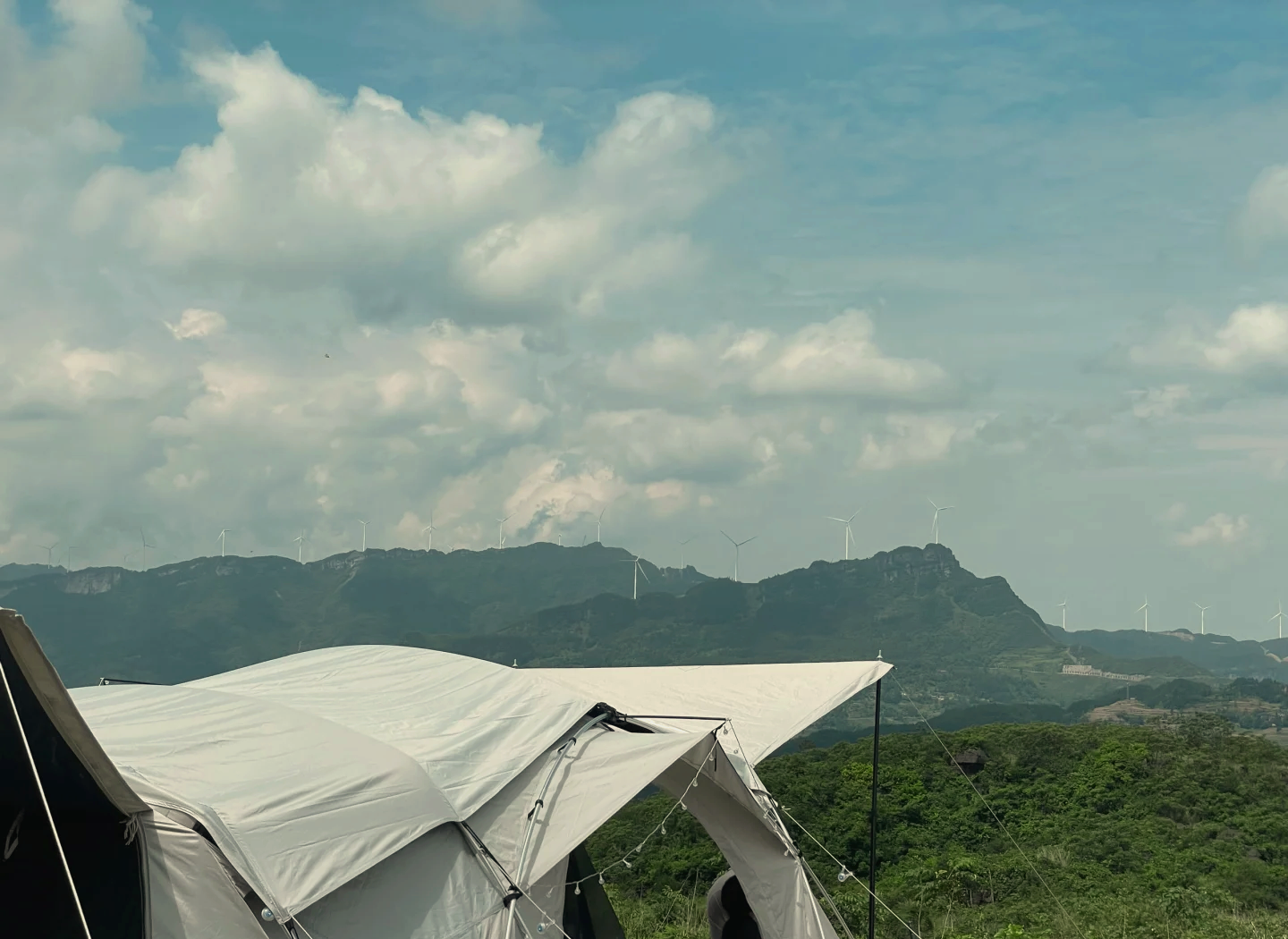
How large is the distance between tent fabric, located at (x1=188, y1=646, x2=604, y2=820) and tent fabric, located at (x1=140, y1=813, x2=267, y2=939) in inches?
73.0

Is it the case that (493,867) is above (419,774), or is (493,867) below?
below

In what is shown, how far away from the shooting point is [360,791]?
901 cm

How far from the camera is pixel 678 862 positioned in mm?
24125

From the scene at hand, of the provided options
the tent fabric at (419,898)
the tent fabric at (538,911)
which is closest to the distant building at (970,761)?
the tent fabric at (538,911)

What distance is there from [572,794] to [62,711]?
441 centimetres

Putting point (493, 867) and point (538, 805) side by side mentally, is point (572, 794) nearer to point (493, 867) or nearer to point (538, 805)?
point (538, 805)

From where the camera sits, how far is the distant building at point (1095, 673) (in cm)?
18538

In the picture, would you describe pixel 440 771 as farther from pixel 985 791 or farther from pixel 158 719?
pixel 985 791

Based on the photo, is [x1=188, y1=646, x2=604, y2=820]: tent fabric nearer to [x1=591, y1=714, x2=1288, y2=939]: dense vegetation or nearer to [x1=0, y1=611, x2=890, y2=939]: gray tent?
[x1=0, y1=611, x2=890, y2=939]: gray tent

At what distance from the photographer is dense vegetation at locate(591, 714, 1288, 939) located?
1841cm

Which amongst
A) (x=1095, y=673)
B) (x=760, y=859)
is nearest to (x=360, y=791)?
(x=760, y=859)

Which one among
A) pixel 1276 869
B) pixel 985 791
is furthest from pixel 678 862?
pixel 1276 869

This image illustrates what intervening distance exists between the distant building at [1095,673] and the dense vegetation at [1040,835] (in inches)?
6335

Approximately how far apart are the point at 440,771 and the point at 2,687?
3642 mm
